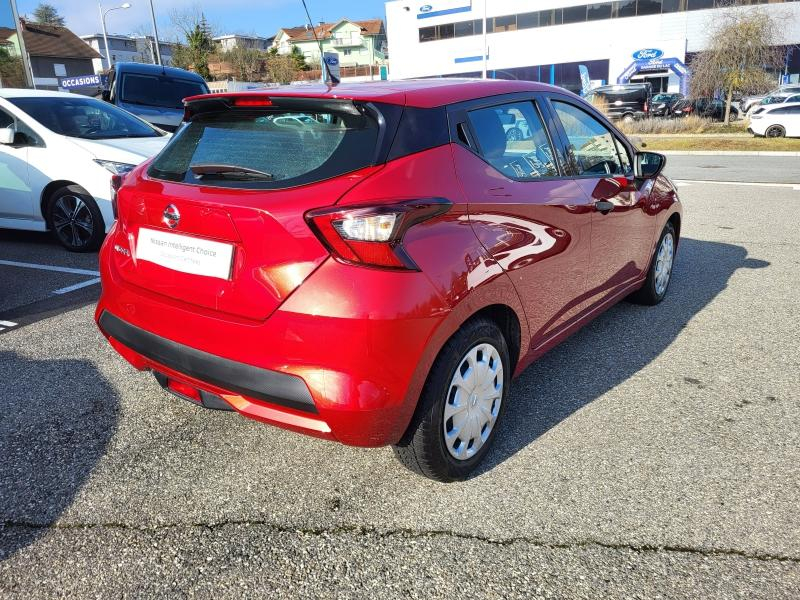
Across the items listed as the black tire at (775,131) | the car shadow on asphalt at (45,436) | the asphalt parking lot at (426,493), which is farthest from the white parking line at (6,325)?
the black tire at (775,131)

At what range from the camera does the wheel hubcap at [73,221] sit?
20.7ft

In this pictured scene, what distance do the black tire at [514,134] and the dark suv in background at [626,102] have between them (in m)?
30.6

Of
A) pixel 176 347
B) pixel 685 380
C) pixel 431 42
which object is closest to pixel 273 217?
pixel 176 347

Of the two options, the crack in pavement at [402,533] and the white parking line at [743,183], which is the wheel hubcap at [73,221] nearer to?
the crack in pavement at [402,533]

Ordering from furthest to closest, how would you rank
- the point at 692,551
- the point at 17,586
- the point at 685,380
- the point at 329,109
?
the point at 685,380 < the point at 329,109 < the point at 692,551 < the point at 17,586

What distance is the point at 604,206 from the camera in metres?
3.56

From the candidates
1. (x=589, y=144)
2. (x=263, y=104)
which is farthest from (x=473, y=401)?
(x=589, y=144)

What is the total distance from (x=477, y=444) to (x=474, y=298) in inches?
27.0

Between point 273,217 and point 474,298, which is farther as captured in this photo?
point 474,298

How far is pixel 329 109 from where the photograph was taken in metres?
2.42

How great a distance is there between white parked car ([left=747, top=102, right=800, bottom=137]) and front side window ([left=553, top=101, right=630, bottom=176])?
2396cm

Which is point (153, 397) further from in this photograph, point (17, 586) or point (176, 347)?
point (17, 586)

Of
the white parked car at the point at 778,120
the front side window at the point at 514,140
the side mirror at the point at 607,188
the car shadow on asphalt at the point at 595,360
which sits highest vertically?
the front side window at the point at 514,140

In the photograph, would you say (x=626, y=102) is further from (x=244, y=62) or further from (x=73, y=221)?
(x=244, y=62)
